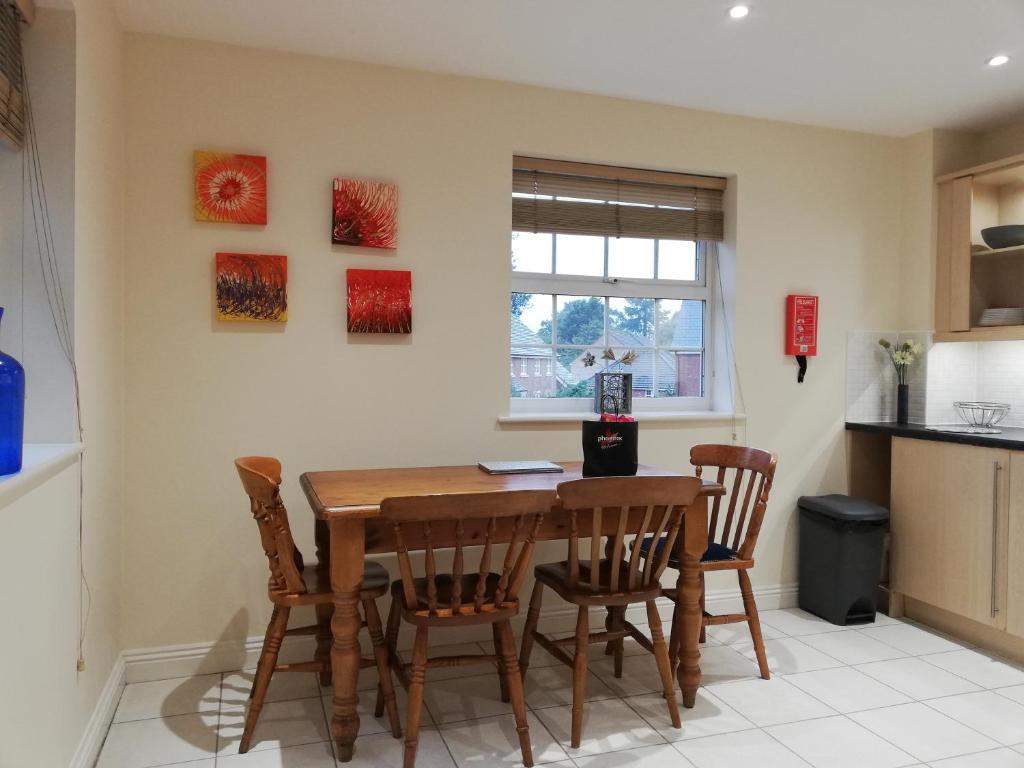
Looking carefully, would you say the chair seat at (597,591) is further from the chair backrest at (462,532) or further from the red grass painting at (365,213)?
the red grass painting at (365,213)

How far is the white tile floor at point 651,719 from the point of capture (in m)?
2.34

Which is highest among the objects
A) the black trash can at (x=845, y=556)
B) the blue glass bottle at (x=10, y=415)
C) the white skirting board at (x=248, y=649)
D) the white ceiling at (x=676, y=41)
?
the white ceiling at (x=676, y=41)

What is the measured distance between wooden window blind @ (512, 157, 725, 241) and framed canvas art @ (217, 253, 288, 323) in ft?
3.67

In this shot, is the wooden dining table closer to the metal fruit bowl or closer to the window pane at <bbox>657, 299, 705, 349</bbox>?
the window pane at <bbox>657, 299, 705, 349</bbox>

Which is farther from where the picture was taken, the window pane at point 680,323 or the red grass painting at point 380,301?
the window pane at point 680,323

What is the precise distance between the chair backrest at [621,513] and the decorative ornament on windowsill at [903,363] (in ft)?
6.80

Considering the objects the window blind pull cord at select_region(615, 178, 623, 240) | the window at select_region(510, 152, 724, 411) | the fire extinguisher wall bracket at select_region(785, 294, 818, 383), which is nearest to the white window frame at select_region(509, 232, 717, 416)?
the window at select_region(510, 152, 724, 411)

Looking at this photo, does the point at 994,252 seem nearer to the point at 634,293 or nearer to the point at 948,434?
the point at 948,434

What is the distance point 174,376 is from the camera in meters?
2.93

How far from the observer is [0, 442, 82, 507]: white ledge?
1490 millimetres

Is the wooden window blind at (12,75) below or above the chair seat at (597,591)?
above

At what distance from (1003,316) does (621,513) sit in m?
2.53

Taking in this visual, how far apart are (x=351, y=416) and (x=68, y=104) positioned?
151 centimetres

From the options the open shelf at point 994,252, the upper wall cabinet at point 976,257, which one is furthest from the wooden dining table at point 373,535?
the open shelf at point 994,252
